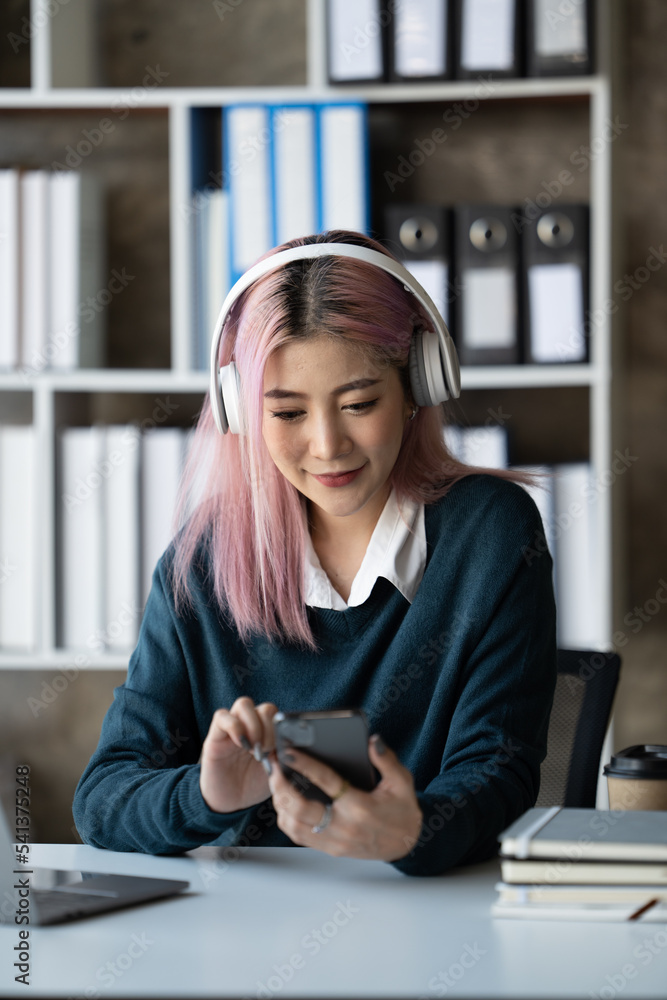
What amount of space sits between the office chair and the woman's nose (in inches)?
18.5

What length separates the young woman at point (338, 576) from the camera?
116cm

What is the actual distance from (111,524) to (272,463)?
83cm

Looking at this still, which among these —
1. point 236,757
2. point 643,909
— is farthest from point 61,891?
point 643,909

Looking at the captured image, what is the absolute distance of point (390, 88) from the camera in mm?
1997

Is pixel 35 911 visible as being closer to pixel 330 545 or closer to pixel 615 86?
pixel 330 545

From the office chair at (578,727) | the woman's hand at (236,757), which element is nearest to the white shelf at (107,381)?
the office chair at (578,727)

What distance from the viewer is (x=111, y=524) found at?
2.06 meters

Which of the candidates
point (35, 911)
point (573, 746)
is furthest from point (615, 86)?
point (35, 911)

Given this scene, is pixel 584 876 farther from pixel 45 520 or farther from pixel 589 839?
pixel 45 520

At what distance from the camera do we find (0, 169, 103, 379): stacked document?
6.64 ft

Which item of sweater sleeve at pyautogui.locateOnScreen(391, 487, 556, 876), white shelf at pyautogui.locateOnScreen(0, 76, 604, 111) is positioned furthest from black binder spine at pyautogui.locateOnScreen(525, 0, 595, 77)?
sweater sleeve at pyautogui.locateOnScreen(391, 487, 556, 876)

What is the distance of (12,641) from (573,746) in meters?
1.22

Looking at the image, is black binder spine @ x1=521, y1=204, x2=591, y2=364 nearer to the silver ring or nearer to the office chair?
the office chair
